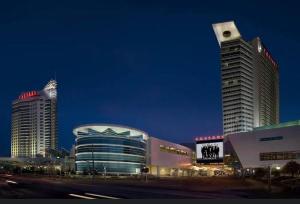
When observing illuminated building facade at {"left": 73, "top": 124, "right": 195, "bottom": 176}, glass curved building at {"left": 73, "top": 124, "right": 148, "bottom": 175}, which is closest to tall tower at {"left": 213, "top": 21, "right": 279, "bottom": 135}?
illuminated building facade at {"left": 73, "top": 124, "right": 195, "bottom": 176}

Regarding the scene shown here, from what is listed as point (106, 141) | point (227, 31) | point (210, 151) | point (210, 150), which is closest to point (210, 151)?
point (210, 151)

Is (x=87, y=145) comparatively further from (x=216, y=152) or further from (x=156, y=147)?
(x=216, y=152)

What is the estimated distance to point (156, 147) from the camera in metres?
133

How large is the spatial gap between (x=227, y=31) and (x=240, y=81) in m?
20.6

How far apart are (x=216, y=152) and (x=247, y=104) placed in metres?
33.2

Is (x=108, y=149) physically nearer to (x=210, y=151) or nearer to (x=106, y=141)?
(x=106, y=141)

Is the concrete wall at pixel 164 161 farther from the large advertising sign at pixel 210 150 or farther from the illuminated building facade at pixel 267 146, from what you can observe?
the illuminated building facade at pixel 267 146

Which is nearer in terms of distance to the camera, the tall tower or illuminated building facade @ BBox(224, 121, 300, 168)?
illuminated building facade @ BBox(224, 121, 300, 168)

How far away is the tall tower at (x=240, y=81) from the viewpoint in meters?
153

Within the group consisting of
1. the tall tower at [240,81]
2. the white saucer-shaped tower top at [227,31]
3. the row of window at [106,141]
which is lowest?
the row of window at [106,141]

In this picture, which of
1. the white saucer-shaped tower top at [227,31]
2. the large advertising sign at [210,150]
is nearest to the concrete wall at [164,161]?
the large advertising sign at [210,150]

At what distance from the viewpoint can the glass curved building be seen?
113m

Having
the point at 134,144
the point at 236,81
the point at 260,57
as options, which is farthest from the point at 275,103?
the point at 134,144

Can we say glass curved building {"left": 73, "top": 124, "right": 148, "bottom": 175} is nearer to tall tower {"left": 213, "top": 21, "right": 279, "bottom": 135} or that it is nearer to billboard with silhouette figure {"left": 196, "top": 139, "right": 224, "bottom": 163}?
billboard with silhouette figure {"left": 196, "top": 139, "right": 224, "bottom": 163}
